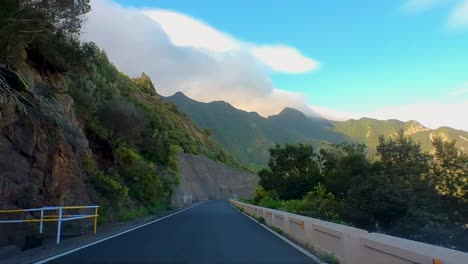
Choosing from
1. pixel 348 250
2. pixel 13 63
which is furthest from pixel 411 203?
pixel 13 63

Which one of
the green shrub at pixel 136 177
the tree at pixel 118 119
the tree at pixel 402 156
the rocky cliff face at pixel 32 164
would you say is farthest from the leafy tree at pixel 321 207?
the rocky cliff face at pixel 32 164

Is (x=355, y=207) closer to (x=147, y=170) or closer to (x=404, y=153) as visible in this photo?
(x=147, y=170)

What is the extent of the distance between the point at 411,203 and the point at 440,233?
325cm

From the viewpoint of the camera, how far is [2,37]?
57.2 feet

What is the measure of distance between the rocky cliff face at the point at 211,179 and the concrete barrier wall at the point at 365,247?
6604 cm

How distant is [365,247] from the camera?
356 inches

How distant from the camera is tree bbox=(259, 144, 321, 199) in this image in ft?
183

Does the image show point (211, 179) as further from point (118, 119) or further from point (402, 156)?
point (118, 119)

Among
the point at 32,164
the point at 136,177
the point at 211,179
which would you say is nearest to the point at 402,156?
the point at 136,177

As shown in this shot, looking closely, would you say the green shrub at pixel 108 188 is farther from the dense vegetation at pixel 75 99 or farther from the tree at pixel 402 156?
the tree at pixel 402 156

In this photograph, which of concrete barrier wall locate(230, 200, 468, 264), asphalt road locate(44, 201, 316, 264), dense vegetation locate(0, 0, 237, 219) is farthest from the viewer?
dense vegetation locate(0, 0, 237, 219)

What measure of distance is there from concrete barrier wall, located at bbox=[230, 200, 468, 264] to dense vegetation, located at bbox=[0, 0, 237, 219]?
432 inches

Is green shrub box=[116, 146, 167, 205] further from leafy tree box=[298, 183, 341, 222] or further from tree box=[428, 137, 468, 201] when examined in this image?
tree box=[428, 137, 468, 201]

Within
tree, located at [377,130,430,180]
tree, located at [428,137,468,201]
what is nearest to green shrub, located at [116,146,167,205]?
tree, located at [377,130,430,180]
